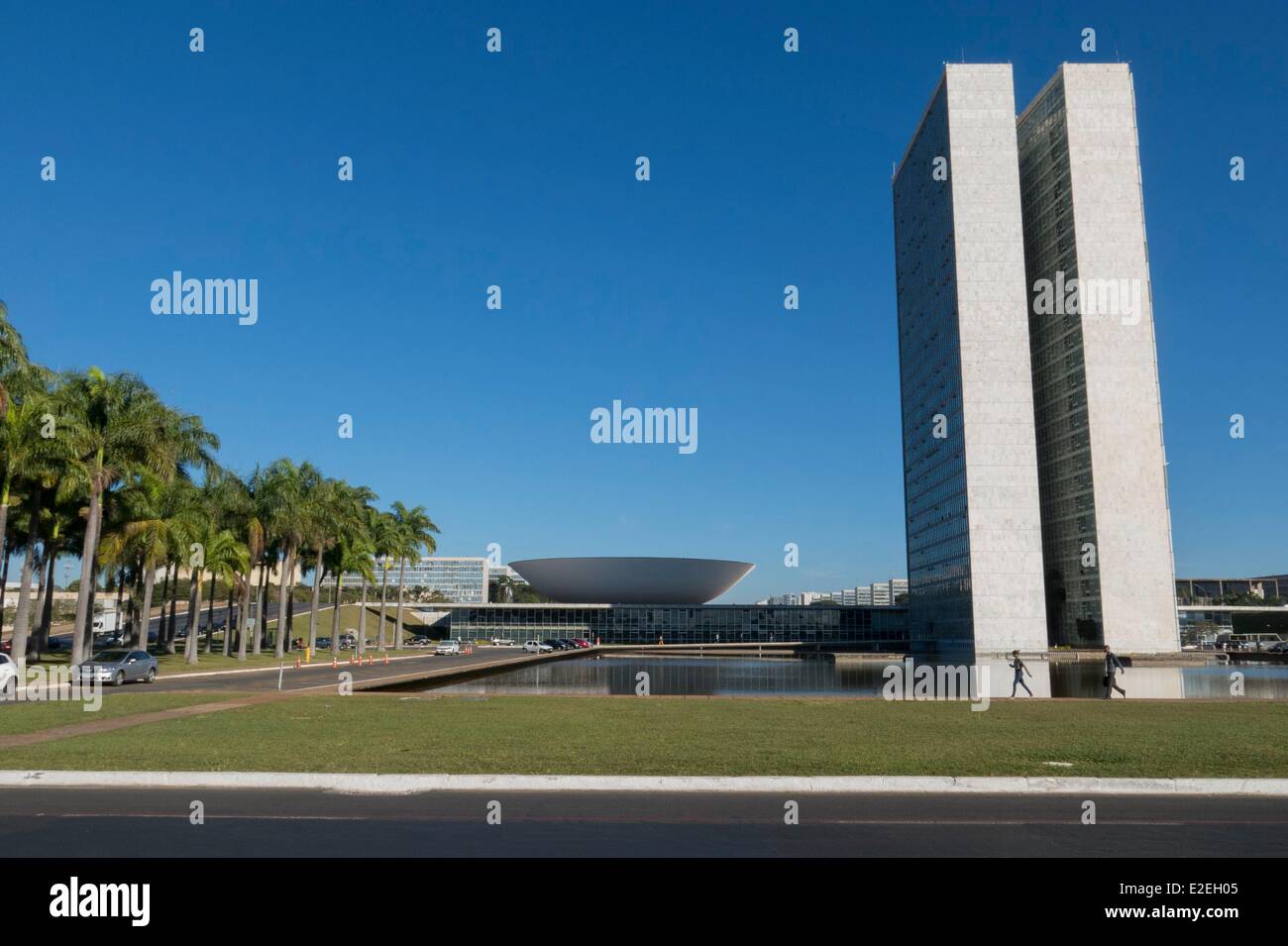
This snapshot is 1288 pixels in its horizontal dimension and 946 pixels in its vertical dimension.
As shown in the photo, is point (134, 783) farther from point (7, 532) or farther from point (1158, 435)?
point (1158, 435)

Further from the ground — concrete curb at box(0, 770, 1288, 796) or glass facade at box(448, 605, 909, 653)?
concrete curb at box(0, 770, 1288, 796)

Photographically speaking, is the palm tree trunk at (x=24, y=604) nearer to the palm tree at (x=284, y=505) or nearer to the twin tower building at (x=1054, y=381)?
the palm tree at (x=284, y=505)

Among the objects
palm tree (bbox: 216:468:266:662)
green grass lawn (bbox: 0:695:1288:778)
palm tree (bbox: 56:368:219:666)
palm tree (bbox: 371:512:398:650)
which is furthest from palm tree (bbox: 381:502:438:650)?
green grass lawn (bbox: 0:695:1288:778)

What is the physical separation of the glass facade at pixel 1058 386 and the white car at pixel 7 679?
88.0m

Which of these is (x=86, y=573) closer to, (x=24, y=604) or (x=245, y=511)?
(x=24, y=604)

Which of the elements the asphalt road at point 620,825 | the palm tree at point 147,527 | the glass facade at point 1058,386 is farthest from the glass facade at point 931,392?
the asphalt road at point 620,825

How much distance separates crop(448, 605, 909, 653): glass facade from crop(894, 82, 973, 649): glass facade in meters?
8.80

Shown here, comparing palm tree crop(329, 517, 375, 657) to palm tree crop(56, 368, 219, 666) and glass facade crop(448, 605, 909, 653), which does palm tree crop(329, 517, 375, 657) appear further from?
glass facade crop(448, 605, 909, 653)

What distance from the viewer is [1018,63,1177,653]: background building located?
87750mm

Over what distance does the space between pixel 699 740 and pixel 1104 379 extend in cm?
8768

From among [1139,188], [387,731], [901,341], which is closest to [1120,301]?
[1139,188]

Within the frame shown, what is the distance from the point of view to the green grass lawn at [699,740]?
43.4 ft

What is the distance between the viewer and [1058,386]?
97812mm

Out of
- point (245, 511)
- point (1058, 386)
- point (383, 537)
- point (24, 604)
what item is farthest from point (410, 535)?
point (1058, 386)
